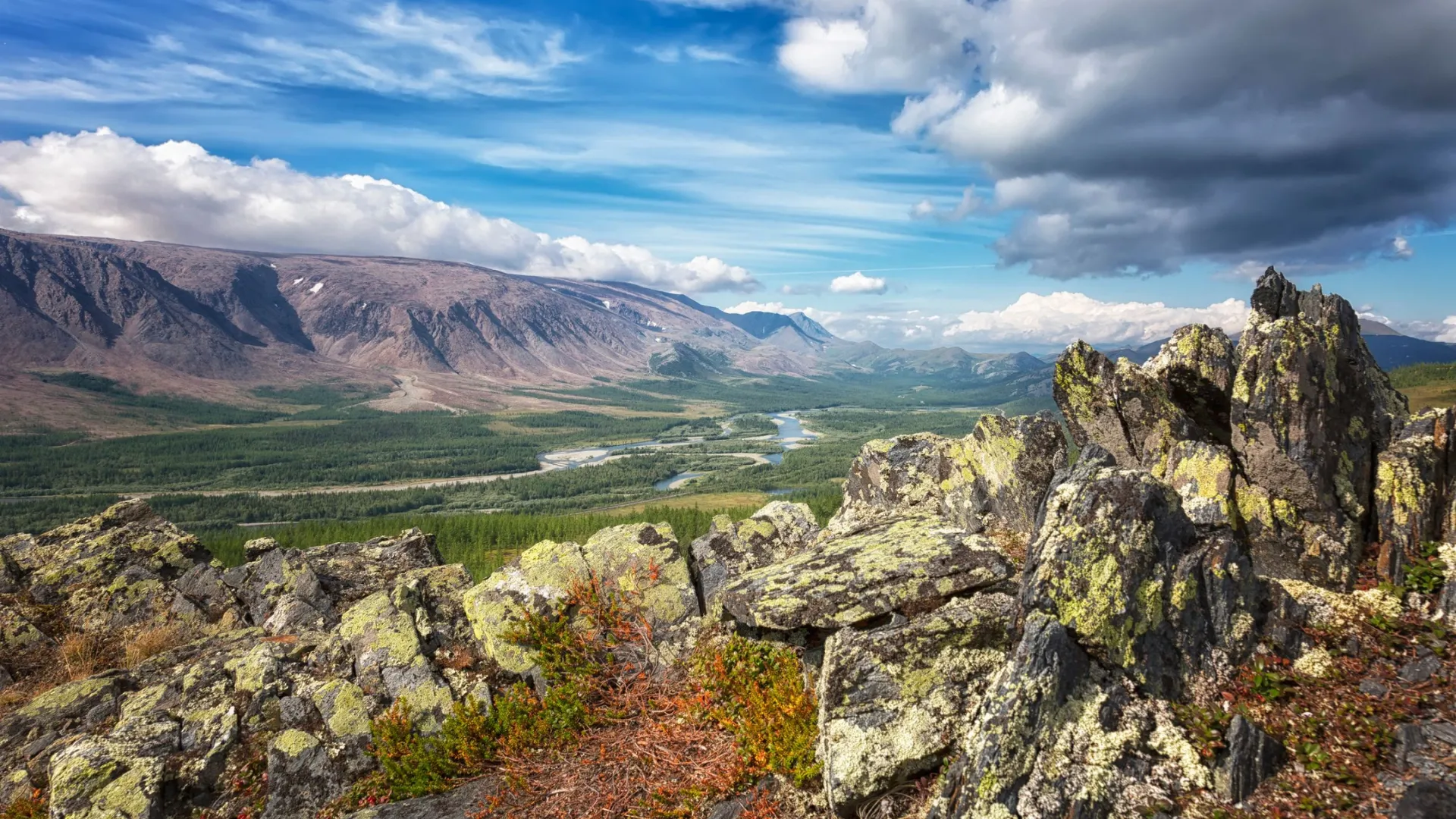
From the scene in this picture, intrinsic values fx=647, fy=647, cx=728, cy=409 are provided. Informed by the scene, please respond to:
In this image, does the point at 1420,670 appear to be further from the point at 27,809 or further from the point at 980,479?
the point at 27,809

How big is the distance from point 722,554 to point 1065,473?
37.0 feet

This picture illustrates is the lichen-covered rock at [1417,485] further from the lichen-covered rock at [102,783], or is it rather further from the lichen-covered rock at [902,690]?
the lichen-covered rock at [102,783]

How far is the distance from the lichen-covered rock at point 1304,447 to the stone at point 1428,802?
5.76 metres

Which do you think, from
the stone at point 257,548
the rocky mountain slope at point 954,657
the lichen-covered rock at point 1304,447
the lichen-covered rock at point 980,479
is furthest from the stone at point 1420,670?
the stone at point 257,548

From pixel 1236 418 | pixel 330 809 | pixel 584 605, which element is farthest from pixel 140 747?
pixel 1236 418

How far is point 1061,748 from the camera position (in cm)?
955

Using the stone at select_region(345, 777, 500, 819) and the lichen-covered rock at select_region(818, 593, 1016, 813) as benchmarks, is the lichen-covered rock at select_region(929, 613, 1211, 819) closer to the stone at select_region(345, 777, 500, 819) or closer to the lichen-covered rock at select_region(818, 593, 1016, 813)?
the lichen-covered rock at select_region(818, 593, 1016, 813)

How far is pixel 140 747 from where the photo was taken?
1510cm

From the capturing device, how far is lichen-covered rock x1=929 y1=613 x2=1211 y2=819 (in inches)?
364

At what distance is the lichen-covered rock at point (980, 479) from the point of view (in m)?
19.9

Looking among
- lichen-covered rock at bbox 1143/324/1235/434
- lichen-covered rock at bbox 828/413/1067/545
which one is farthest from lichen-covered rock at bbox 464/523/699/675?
lichen-covered rock at bbox 1143/324/1235/434

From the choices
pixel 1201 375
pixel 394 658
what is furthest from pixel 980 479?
pixel 394 658

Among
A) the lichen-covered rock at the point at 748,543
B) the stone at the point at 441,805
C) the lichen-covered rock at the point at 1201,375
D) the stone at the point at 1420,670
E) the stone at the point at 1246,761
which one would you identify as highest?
the lichen-covered rock at the point at 1201,375

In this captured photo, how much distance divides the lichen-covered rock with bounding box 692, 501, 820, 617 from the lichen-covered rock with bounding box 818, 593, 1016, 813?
708cm
